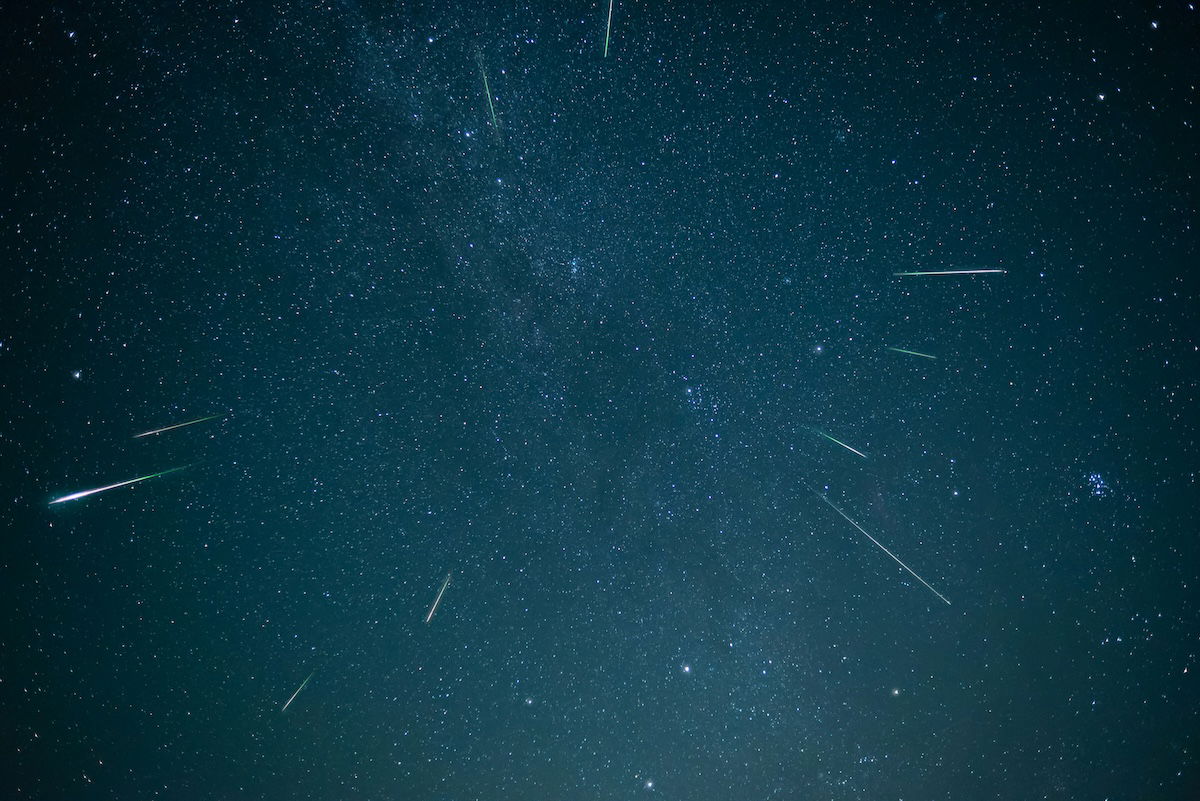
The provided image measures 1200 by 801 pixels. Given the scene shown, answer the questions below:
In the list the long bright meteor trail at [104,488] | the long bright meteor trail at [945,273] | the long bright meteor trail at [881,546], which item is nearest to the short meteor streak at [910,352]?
the long bright meteor trail at [945,273]

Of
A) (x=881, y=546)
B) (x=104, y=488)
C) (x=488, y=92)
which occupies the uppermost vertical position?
(x=488, y=92)

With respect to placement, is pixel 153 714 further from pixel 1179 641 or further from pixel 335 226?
pixel 1179 641

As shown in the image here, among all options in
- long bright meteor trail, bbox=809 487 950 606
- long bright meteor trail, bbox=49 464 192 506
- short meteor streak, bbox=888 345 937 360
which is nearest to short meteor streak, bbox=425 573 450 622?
long bright meteor trail, bbox=49 464 192 506

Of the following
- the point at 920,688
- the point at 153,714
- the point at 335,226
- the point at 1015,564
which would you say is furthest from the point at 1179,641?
the point at 153,714

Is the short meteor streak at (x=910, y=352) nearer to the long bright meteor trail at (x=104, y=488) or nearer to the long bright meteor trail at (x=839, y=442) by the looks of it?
the long bright meteor trail at (x=839, y=442)

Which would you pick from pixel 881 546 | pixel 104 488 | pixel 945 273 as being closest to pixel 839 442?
pixel 881 546

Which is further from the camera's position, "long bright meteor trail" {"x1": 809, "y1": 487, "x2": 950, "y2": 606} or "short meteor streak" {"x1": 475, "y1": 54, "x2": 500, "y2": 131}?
"long bright meteor trail" {"x1": 809, "y1": 487, "x2": 950, "y2": 606}

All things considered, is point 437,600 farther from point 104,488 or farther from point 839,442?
point 839,442

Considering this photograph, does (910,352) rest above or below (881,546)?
above

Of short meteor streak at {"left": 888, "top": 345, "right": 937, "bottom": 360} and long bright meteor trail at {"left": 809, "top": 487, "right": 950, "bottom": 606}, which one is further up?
short meteor streak at {"left": 888, "top": 345, "right": 937, "bottom": 360}

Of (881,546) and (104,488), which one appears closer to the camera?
(104,488)

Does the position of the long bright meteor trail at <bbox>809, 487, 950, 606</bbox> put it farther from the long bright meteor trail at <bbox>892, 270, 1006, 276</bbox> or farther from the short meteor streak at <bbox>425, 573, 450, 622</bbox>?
the short meteor streak at <bbox>425, 573, 450, 622</bbox>
